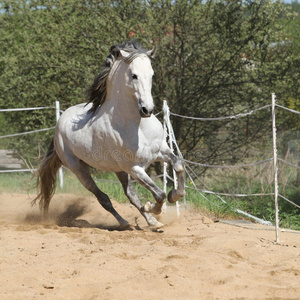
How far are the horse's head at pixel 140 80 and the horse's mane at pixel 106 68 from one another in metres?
0.05

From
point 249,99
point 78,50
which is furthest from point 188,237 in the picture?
point 78,50

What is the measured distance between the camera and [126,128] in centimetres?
549

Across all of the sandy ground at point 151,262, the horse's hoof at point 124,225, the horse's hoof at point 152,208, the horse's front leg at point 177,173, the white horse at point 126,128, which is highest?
the white horse at point 126,128

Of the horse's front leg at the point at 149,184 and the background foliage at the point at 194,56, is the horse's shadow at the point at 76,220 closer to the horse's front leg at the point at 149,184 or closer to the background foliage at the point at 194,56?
the horse's front leg at the point at 149,184

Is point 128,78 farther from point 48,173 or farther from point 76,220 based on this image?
point 76,220

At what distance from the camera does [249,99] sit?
10.5m

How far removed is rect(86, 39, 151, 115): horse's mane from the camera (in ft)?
18.1

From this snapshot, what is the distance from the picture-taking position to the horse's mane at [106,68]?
217 inches

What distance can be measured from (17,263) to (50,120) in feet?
25.4

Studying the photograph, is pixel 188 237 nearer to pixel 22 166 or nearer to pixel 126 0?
pixel 126 0


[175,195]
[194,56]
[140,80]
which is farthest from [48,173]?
[194,56]

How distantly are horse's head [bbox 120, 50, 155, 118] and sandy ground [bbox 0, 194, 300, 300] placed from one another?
1.38 m

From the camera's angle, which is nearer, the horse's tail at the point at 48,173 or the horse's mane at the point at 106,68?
the horse's mane at the point at 106,68

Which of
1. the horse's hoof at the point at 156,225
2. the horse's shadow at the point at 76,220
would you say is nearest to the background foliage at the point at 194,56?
the horse's shadow at the point at 76,220
